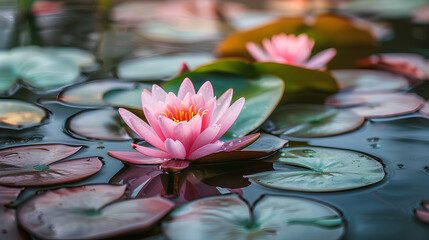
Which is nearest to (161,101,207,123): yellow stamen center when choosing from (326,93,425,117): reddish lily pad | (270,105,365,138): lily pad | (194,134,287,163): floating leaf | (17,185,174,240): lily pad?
(194,134,287,163): floating leaf

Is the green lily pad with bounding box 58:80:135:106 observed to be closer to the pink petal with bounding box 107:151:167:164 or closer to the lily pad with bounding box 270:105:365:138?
the pink petal with bounding box 107:151:167:164

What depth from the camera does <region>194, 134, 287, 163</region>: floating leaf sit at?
1.05 metres

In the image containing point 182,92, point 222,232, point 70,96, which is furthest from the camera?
point 70,96

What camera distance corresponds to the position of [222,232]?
811 mm

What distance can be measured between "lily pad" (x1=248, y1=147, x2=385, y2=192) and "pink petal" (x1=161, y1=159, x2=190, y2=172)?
0.51 ft

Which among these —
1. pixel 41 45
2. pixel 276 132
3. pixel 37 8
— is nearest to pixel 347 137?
pixel 276 132

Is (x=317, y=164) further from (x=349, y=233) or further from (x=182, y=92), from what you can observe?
(x=182, y=92)

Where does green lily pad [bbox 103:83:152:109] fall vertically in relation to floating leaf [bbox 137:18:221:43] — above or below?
below

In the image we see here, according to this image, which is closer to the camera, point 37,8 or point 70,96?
point 70,96

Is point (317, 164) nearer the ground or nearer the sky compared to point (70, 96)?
nearer the ground

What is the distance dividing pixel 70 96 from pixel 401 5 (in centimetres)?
238

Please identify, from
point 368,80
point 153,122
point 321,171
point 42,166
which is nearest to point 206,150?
point 153,122

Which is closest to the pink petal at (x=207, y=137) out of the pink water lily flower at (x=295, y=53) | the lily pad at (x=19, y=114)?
the lily pad at (x=19, y=114)

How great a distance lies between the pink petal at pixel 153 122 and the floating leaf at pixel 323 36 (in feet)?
3.58
